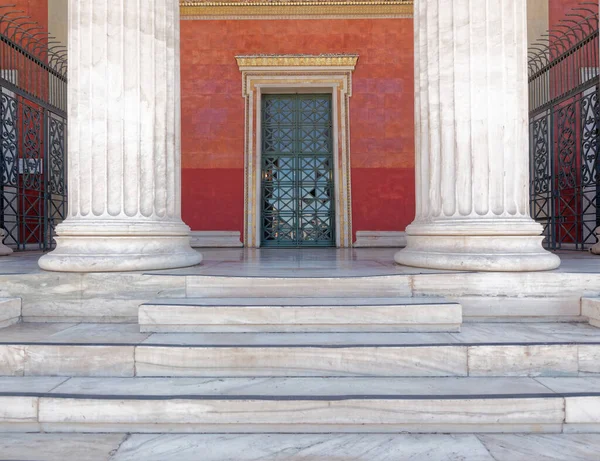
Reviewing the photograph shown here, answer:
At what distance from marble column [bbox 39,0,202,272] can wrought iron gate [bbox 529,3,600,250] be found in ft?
18.9

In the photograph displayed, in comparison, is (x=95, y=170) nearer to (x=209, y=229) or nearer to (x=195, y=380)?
(x=195, y=380)

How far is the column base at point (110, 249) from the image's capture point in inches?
135

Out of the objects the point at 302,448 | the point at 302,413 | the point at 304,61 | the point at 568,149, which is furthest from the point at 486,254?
the point at 304,61

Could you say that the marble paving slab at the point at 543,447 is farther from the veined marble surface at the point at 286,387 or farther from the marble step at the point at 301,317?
the marble step at the point at 301,317

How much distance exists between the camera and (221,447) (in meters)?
1.84

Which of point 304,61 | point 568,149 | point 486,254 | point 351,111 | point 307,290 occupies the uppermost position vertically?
point 304,61

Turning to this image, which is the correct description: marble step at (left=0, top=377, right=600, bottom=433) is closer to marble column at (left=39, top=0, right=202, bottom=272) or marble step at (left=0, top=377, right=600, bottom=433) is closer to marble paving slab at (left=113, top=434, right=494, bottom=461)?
marble paving slab at (left=113, top=434, right=494, bottom=461)

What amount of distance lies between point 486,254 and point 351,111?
6687 millimetres

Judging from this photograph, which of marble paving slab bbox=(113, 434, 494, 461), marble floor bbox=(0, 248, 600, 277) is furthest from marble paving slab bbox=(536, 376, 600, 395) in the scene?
marble floor bbox=(0, 248, 600, 277)

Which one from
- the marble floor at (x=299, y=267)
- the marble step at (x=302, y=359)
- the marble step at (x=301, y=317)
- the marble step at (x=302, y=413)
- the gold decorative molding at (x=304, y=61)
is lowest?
the marble step at (x=302, y=413)

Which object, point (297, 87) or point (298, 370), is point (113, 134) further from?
point (297, 87)

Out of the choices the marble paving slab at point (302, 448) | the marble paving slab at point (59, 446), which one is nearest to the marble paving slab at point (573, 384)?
the marble paving slab at point (302, 448)

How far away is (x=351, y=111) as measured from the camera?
31.2 feet

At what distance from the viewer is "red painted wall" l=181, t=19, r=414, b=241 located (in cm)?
945
